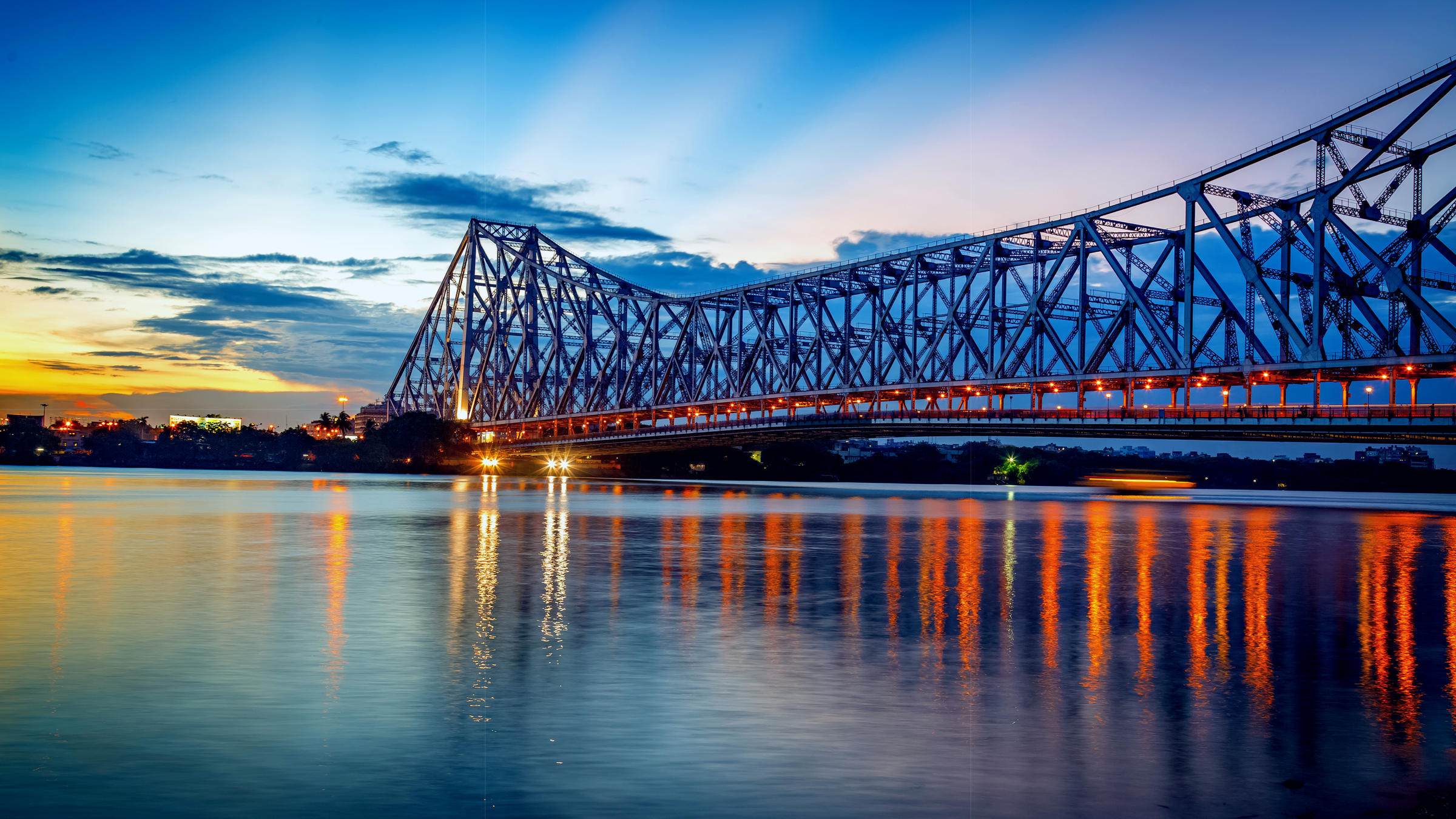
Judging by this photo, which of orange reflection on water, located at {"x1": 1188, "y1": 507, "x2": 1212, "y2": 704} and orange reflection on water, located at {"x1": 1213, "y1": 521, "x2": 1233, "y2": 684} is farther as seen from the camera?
orange reflection on water, located at {"x1": 1213, "y1": 521, "x2": 1233, "y2": 684}

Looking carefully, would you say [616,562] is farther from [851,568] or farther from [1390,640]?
[1390,640]

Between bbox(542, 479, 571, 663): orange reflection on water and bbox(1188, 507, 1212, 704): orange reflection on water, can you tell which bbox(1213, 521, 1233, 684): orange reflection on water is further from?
bbox(542, 479, 571, 663): orange reflection on water

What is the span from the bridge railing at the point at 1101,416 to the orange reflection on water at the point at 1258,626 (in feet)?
111

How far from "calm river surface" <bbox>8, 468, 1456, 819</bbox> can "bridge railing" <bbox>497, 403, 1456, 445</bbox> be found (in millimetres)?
41248

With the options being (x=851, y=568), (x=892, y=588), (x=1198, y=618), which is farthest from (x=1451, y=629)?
(x=851, y=568)

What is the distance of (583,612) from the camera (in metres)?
15.8

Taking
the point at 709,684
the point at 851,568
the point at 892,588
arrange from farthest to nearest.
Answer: the point at 851,568
the point at 892,588
the point at 709,684

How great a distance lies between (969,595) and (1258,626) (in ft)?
15.4

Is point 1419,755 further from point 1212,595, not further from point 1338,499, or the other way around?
point 1338,499

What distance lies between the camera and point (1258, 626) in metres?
15.6

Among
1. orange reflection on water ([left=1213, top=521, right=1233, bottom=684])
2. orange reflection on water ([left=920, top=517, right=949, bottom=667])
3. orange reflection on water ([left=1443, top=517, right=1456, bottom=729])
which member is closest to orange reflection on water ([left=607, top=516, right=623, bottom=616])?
orange reflection on water ([left=920, top=517, right=949, bottom=667])

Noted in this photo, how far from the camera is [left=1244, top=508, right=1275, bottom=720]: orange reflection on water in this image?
1069 centimetres

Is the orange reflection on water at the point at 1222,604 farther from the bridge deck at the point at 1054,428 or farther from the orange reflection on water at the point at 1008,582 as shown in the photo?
the bridge deck at the point at 1054,428

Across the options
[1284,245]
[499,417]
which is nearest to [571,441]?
[499,417]
